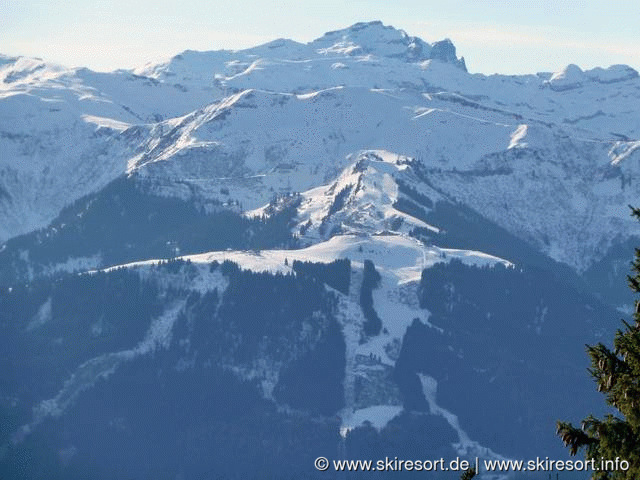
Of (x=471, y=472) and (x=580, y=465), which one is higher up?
(x=471, y=472)

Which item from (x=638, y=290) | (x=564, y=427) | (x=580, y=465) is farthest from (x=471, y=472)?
(x=580, y=465)

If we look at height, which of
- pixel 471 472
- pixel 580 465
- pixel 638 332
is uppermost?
pixel 638 332

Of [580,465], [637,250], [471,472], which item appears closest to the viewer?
[471,472]

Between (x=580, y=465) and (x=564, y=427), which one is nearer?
(x=564, y=427)

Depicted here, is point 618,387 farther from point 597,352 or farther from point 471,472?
point 471,472

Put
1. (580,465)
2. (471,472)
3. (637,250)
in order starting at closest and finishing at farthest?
(471,472)
(637,250)
(580,465)

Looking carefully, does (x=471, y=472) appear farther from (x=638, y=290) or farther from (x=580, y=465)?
(x=580, y=465)
